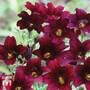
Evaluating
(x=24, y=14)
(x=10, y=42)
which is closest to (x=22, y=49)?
(x=10, y=42)

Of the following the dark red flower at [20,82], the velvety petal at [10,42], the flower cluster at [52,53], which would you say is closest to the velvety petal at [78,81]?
the flower cluster at [52,53]

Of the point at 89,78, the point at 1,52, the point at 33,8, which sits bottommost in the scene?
the point at 89,78

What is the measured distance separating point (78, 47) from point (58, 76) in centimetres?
10

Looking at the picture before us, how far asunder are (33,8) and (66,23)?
0.11 m

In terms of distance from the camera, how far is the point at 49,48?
1274 millimetres

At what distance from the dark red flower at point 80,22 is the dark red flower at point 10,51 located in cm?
14

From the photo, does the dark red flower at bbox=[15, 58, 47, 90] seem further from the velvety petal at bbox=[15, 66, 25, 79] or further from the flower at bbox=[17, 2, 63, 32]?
the flower at bbox=[17, 2, 63, 32]

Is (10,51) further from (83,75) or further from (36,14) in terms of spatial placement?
(83,75)

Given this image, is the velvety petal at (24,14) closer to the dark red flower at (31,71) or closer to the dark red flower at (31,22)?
the dark red flower at (31,22)

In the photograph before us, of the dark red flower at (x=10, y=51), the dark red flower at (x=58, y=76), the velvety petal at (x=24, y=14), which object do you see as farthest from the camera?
the velvety petal at (x=24, y=14)

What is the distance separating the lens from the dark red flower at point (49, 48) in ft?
4.09

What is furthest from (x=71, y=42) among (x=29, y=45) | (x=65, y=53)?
(x=29, y=45)

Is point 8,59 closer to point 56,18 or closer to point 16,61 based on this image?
point 16,61

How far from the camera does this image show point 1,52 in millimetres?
1285
